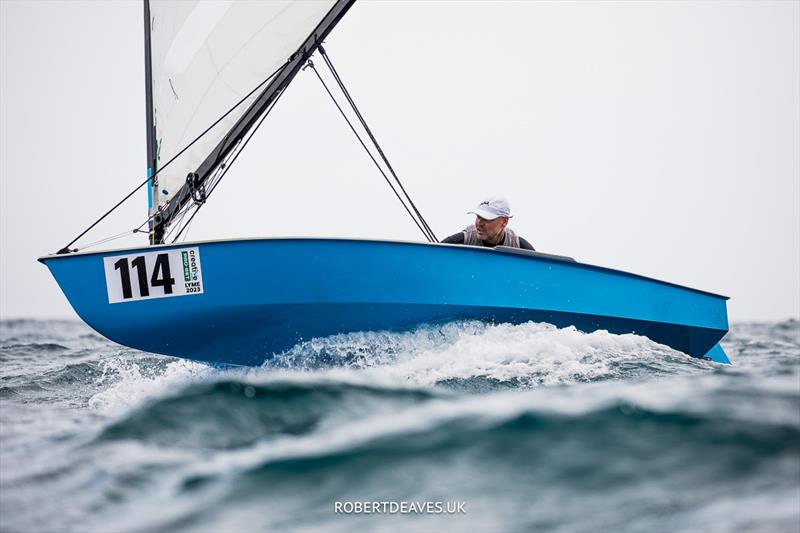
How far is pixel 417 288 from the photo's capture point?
4508 millimetres

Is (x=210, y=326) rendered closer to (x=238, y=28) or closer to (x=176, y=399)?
(x=176, y=399)

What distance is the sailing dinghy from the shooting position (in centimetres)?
440

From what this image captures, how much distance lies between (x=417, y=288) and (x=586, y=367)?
119cm

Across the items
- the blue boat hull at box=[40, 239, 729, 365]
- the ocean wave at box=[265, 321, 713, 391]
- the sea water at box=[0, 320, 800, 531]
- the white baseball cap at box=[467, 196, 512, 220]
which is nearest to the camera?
the sea water at box=[0, 320, 800, 531]

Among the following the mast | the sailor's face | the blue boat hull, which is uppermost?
the mast

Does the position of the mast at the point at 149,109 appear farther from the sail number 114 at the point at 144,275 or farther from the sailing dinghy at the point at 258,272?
the sail number 114 at the point at 144,275

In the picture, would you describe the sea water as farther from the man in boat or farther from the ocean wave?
the man in boat

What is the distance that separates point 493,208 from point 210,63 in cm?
246

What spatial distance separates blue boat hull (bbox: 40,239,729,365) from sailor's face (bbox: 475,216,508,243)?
70cm

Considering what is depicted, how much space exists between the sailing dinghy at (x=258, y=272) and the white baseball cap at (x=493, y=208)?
0.55 meters

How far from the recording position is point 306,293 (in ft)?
14.4

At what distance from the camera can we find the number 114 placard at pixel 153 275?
4398 mm

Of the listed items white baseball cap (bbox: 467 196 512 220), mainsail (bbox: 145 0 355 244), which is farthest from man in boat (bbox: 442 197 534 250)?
mainsail (bbox: 145 0 355 244)

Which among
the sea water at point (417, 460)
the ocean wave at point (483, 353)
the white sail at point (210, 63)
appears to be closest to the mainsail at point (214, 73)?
the white sail at point (210, 63)
